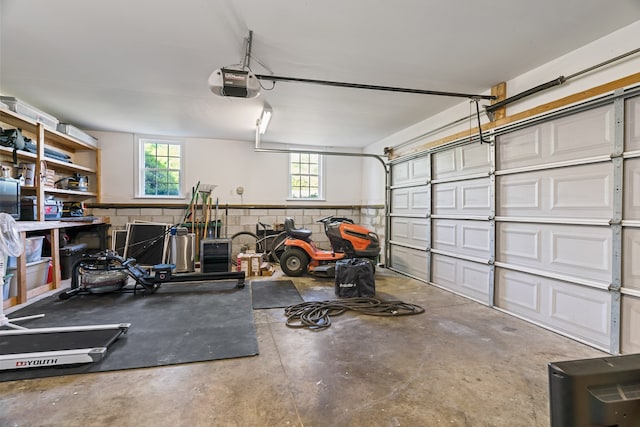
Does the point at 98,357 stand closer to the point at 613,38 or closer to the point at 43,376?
the point at 43,376

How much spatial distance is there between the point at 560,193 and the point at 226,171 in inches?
230

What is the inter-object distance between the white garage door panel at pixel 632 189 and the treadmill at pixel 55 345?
168 inches

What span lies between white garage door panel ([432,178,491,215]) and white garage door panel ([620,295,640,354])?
157 centimetres

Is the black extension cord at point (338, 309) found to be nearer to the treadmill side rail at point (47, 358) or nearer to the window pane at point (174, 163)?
the treadmill side rail at point (47, 358)

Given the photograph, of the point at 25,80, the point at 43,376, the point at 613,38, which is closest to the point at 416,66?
the point at 613,38

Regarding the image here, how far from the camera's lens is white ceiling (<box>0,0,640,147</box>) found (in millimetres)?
2273

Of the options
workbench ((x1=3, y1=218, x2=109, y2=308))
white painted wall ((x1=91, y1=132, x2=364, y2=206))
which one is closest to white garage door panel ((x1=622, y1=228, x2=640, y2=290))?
white painted wall ((x1=91, y1=132, x2=364, y2=206))

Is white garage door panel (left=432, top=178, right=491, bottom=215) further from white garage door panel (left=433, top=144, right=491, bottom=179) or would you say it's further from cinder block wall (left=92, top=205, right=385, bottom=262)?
cinder block wall (left=92, top=205, right=385, bottom=262)

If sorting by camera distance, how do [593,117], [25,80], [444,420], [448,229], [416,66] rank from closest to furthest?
[444,420]
[593,117]
[416,66]
[25,80]
[448,229]

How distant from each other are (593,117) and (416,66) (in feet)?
5.39

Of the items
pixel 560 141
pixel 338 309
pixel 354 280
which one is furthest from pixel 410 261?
Result: pixel 560 141

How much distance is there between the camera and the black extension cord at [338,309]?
3172mm

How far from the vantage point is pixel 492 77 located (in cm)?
339

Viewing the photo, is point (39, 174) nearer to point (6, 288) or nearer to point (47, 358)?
point (6, 288)
